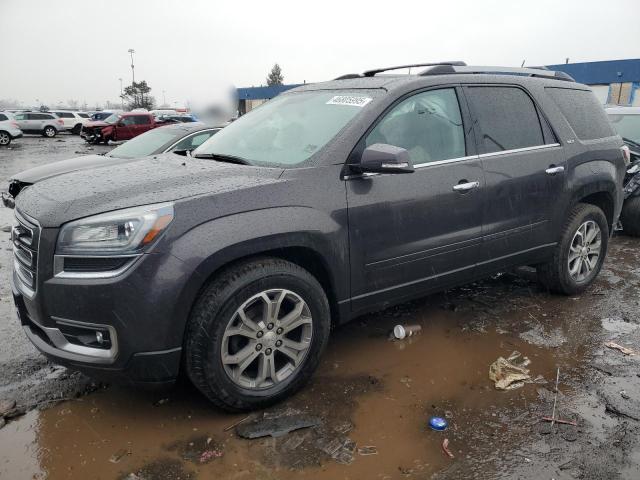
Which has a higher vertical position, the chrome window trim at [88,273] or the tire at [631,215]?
the chrome window trim at [88,273]

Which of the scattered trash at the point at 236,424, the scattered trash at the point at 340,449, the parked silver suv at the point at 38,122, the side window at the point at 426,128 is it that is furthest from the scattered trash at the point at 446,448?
the parked silver suv at the point at 38,122

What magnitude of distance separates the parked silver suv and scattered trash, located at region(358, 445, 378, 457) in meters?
34.9

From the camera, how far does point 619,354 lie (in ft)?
11.7

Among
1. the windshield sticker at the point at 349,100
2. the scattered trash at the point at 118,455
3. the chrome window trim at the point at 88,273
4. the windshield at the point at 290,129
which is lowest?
the scattered trash at the point at 118,455

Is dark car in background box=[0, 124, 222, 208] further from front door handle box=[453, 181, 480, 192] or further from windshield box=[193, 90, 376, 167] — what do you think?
front door handle box=[453, 181, 480, 192]

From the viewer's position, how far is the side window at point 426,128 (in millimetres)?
3238

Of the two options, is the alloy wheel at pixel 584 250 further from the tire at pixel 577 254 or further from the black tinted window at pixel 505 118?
the black tinted window at pixel 505 118

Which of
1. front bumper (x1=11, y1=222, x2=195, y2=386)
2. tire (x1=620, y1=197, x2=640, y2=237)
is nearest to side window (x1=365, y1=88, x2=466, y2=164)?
front bumper (x1=11, y1=222, x2=195, y2=386)

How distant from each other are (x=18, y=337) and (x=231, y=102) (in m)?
3.76

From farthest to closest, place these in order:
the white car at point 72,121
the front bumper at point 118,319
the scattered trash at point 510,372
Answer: the white car at point 72,121
the scattered trash at point 510,372
the front bumper at point 118,319

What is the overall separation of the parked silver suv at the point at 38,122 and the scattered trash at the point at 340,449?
1371 inches

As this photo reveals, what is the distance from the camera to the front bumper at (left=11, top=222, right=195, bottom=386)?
2.33 meters

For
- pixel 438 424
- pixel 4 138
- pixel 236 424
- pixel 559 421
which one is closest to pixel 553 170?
pixel 559 421

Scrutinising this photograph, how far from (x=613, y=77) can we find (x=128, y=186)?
106 feet
